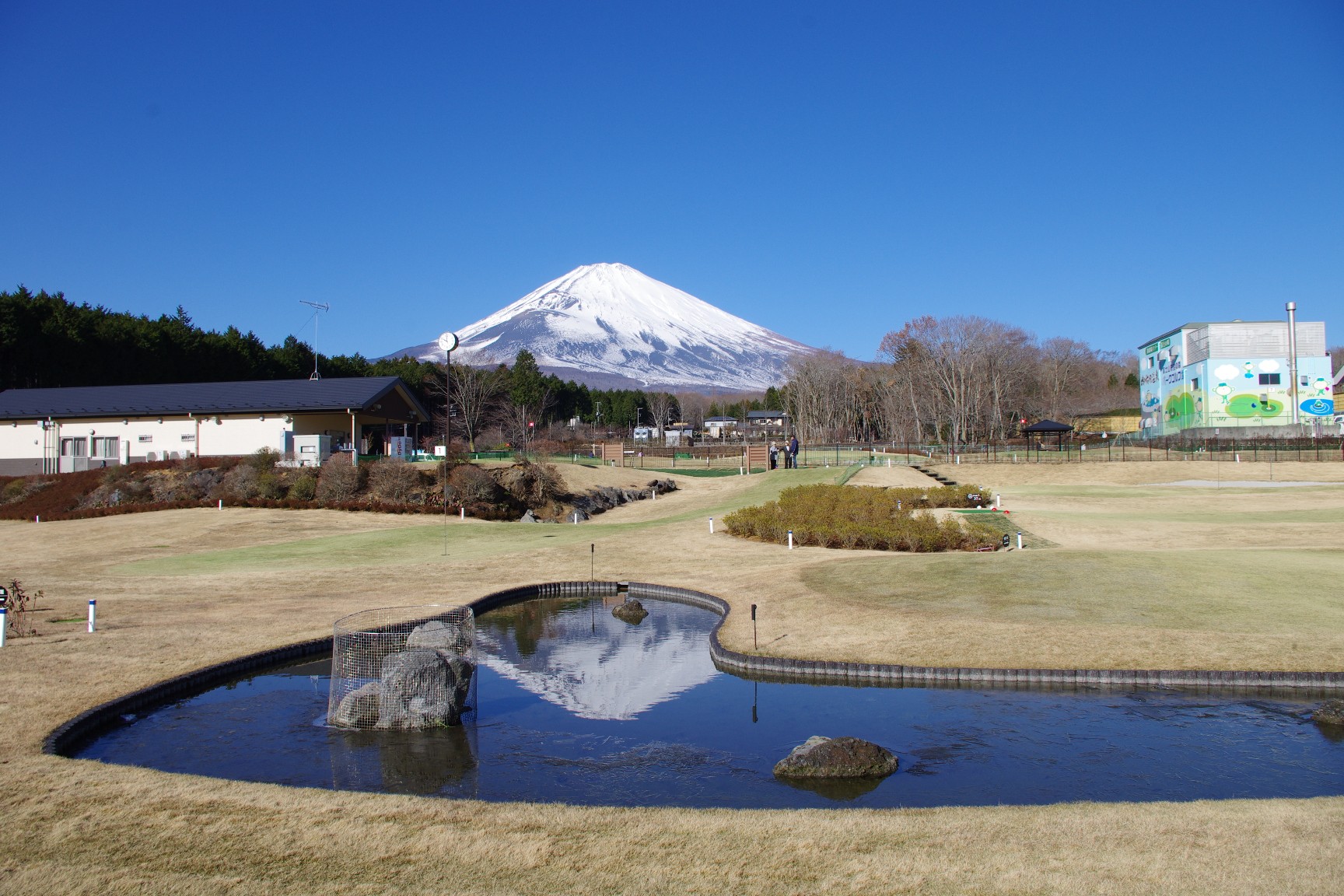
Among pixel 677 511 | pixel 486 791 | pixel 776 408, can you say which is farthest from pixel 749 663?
pixel 776 408

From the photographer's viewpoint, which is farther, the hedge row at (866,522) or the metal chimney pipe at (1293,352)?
the metal chimney pipe at (1293,352)

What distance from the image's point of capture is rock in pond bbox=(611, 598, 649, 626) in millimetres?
17766

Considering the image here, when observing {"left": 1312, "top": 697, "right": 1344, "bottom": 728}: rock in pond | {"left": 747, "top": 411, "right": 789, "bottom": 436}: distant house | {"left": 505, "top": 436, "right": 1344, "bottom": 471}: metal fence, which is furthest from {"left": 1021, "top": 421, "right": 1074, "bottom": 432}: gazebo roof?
{"left": 747, "top": 411, "right": 789, "bottom": 436}: distant house

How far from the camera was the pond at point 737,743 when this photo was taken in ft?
28.6

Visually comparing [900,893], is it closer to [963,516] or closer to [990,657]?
[990,657]

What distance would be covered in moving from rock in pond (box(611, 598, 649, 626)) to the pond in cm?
418

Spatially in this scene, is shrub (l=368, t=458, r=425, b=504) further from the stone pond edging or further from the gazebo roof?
the gazebo roof

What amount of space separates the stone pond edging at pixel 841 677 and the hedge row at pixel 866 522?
9.87 meters

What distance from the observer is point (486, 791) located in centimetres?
877

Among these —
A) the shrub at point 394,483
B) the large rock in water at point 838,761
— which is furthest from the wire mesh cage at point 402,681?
the shrub at point 394,483

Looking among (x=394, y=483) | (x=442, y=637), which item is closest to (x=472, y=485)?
(x=394, y=483)

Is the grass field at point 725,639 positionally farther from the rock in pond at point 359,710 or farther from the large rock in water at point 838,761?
the rock in pond at point 359,710

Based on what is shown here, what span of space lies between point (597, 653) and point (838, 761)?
22.9 feet

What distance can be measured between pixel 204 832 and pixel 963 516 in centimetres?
2308
